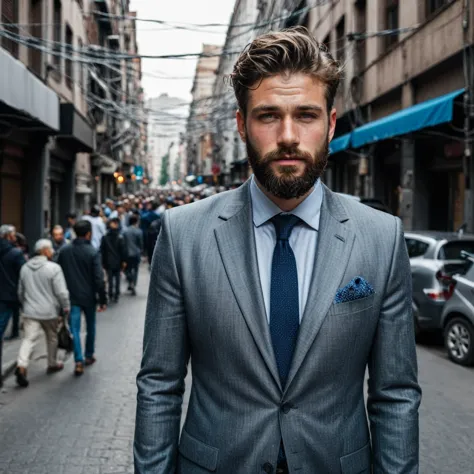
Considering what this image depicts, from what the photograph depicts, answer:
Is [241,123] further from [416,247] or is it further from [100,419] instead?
[416,247]

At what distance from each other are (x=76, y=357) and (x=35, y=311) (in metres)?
0.79

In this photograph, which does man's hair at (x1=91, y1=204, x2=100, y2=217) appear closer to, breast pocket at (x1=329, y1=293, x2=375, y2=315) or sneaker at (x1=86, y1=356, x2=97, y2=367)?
sneaker at (x1=86, y1=356, x2=97, y2=367)

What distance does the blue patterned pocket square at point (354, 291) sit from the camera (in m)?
2.18

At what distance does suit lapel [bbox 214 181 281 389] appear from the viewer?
7.05 ft

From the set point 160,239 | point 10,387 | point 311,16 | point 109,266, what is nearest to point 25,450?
point 10,387

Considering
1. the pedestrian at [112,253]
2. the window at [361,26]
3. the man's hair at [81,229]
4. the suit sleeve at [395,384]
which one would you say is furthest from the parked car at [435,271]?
the window at [361,26]

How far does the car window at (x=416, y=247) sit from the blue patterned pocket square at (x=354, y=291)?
9369mm

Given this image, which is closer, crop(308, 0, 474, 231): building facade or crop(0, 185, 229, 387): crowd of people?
crop(0, 185, 229, 387): crowd of people

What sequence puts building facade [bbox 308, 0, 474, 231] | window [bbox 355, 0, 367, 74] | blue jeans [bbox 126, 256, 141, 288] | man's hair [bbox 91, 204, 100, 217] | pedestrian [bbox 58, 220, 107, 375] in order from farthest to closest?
window [bbox 355, 0, 367, 74] < blue jeans [bbox 126, 256, 141, 288] < man's hair [bbox 91, 204, 100, 217] < building facade [bbox 308, 0, 474, 231] < pedestrian [bbox 58, 220, 107, 375]

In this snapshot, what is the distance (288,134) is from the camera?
2.13 m

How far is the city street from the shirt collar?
3689 millimetres

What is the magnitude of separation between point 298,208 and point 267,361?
0.51m

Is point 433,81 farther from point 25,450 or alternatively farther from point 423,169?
point 25,450

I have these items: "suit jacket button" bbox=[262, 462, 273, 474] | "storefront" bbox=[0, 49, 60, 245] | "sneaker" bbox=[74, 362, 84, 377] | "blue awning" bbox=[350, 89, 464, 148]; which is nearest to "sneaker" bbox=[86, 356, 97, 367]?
"sneaker" bbox=[74, 362, 84, 377]
